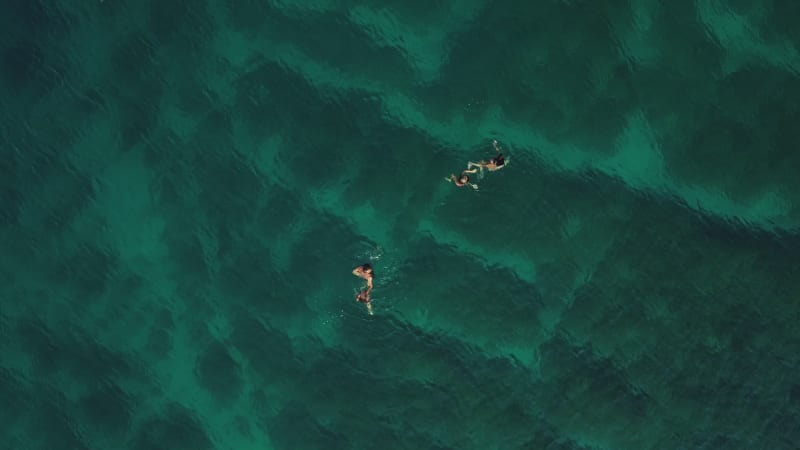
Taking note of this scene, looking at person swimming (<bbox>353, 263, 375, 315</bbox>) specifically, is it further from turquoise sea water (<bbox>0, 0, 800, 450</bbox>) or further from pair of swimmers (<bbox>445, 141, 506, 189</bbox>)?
pair of swimmers (<bbox>445, 141, 506, 189</bbox>)

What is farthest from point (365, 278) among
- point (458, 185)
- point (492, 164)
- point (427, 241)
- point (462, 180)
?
point (492, 164)

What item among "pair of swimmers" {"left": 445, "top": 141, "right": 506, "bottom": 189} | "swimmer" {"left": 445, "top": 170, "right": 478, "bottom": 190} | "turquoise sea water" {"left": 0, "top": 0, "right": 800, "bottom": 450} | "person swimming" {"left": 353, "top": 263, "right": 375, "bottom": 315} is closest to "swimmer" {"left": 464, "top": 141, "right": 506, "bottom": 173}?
"pair of swimmers" {"left": 445, "top": 141, "right": 506, "bottom": 189}

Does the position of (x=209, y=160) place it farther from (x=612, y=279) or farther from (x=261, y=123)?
(x=612, y=279)

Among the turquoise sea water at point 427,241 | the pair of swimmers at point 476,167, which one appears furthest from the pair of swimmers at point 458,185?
the turquoise sea water at point 427,241

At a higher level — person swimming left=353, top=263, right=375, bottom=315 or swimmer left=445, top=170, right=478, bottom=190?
swimmer left=445, top=170, right=478, bottom=190

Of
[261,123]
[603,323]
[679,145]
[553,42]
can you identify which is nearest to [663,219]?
[679,145]

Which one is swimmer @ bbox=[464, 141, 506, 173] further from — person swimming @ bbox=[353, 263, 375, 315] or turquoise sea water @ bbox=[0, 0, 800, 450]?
person swimming @ bbox=[353, 263, 375, 315]

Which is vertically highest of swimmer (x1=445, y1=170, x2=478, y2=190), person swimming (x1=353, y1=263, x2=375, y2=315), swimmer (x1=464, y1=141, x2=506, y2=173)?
swimmer (x1=464, y1=141, x2=506, y2=173)

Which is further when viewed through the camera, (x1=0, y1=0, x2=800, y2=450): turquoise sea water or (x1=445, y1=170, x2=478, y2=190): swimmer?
(x1=445, y1=170, x2=478, y2=190): swimmer
